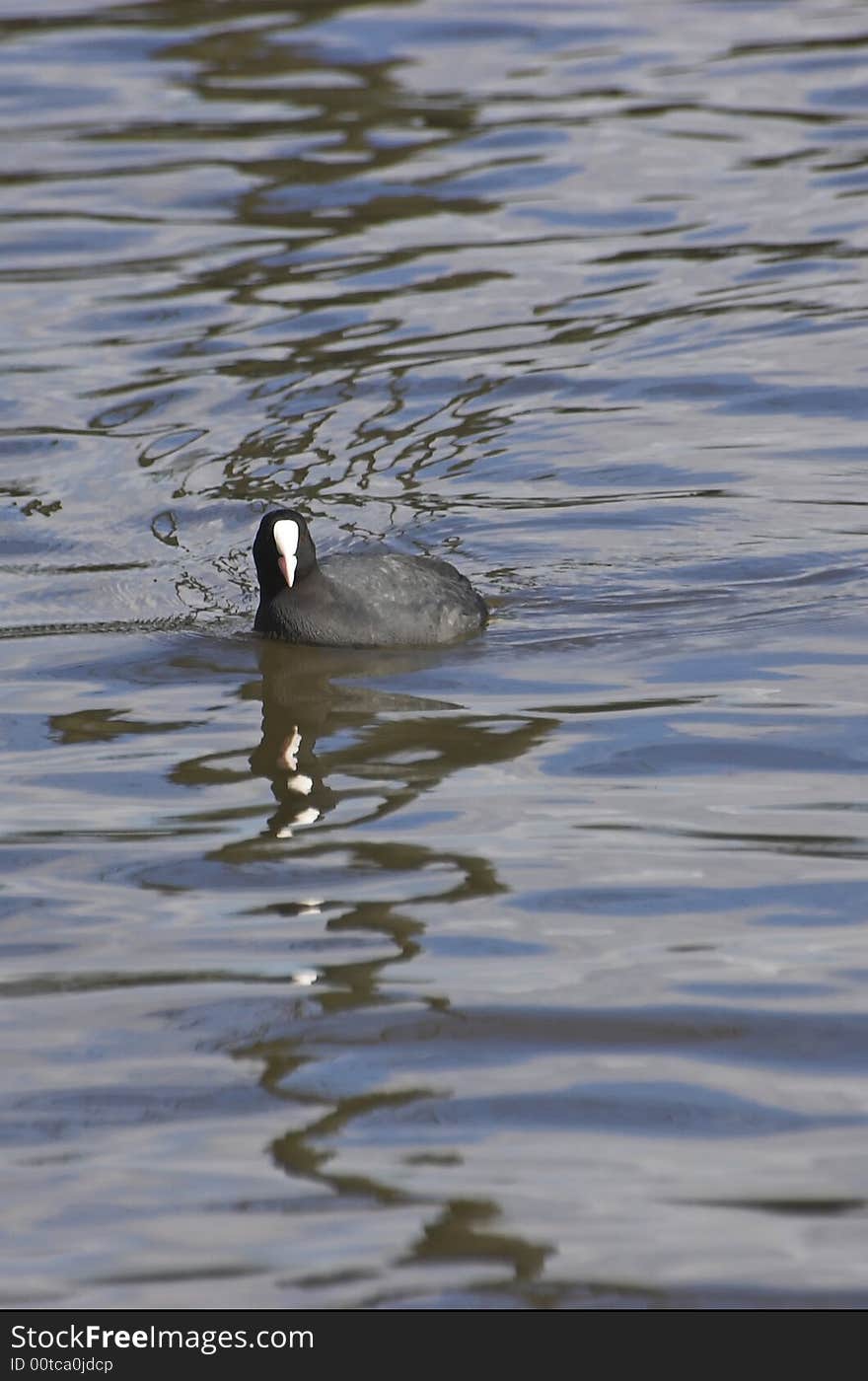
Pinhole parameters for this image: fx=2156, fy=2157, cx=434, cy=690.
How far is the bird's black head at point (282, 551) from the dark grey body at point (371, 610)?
0.9 inches

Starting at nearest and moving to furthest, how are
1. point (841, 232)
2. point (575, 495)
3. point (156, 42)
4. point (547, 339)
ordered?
point (575, 495)
point (547, 339)
point (841, 232)
point (156, 42)

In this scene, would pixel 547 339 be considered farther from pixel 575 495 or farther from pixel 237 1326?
pixel 237 1326

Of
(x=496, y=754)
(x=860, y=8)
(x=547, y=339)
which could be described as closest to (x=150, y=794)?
(x=496, y=754)

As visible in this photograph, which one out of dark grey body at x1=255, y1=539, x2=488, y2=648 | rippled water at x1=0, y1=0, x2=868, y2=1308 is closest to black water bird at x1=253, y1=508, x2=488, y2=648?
dark grey body at x1=255, y1=539, x2=488, y2=648

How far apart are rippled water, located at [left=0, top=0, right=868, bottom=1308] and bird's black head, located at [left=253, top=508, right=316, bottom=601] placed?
282 millimetres

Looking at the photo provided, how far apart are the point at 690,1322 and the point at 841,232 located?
10972 millimetres

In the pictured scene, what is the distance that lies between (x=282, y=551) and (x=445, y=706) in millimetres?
1141

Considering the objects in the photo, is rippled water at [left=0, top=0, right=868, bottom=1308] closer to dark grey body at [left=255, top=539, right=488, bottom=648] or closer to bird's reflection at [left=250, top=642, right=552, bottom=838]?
bird's reflection at [left=250, top=642, right=552, bottom=838]

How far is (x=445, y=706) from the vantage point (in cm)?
754

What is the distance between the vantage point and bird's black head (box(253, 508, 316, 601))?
27.2 ft

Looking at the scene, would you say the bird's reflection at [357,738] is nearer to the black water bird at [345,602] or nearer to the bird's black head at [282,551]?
the black water bird at [345,602]

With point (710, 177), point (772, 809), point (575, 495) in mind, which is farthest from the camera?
point (710, 177)

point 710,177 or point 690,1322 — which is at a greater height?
point 710,177

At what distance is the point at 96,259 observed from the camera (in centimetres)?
1445
